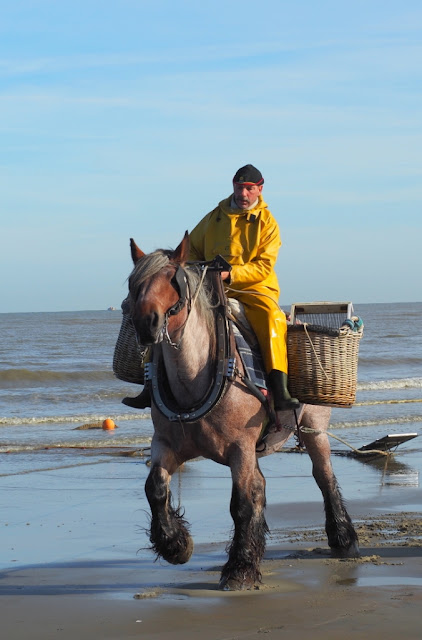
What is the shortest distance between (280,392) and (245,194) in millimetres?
1420

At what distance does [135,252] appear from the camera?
6.04m

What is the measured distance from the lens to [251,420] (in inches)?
256

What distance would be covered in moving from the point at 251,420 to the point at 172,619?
1.41 m

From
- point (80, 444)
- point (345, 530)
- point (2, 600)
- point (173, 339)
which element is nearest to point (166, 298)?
point (173, 339)

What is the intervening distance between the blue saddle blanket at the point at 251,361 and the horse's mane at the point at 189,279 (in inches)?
11.3

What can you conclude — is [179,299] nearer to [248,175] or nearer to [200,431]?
[200,431]

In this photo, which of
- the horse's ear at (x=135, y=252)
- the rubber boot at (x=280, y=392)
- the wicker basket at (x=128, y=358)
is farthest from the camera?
the wicker basket at (x=128, y=358)

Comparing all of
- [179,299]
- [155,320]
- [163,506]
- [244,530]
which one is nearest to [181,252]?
[179,299]

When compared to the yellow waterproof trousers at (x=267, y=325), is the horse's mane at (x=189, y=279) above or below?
above

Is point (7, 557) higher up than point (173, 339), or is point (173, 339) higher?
point (173, 339)

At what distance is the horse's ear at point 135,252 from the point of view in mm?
6016

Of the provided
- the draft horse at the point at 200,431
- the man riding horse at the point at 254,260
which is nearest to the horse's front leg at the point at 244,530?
the draft horse at the point at 200,431

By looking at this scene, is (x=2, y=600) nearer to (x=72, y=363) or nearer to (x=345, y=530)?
(x=345, y=530)

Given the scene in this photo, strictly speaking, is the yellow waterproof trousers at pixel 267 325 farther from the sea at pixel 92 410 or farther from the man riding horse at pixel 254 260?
the sea at pixel 92 410
